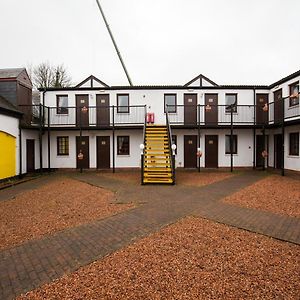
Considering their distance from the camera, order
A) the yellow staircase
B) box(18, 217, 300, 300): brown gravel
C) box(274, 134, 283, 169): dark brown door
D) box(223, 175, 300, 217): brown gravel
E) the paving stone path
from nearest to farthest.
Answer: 1. box(18, 217, 300, 300): brown gravel
2. the paving stone path
3. box(223, 175, 300, 217): brown gravel
4. the yellow staircase
5. box(274, 134, 283, 169): dark brown door

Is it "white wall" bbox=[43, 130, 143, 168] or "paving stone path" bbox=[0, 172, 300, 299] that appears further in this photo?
"white wall" bbox=[43, 130, 143, 168]

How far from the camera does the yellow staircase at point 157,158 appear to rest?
10.9 metres

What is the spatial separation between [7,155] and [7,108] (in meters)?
2.47

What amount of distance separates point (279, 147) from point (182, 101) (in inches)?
284

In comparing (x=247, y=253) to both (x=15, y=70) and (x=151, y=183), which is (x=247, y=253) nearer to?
(x=151, y=183)

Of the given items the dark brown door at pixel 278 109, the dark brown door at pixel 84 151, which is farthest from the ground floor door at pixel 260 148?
the dark brown door at pixel 84 151

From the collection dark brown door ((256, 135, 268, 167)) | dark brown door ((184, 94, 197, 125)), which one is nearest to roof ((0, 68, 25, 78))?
dark brown door ((184, 94, 197, 125))

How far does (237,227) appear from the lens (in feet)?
17.5

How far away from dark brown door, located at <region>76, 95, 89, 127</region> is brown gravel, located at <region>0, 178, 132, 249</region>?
22.4 feet

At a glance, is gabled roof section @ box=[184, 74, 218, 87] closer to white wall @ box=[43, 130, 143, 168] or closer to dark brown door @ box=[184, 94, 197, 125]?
dark brown door @ box=[184, 94, 197, 125]

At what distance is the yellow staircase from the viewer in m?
10.9

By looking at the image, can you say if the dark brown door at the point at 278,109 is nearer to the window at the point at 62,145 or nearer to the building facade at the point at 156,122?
the building facade at the point at 156,122

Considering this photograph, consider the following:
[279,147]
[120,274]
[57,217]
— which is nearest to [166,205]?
[57,217]

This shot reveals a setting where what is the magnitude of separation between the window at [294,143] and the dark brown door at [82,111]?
13.0 m
